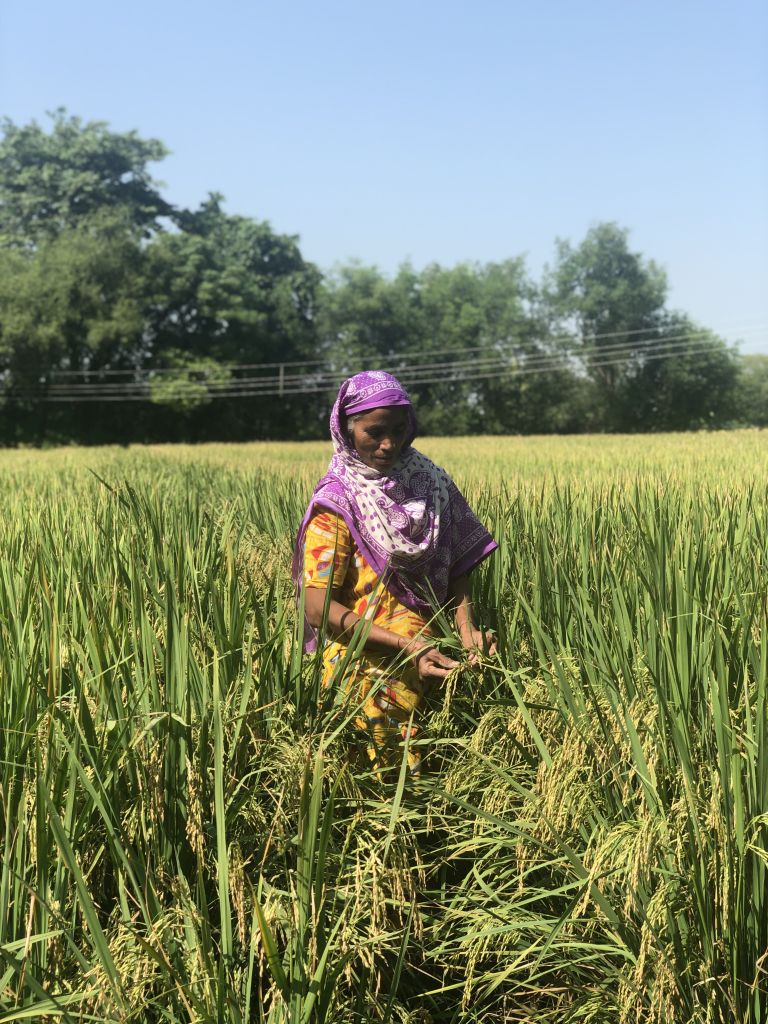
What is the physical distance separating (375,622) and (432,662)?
27 cm

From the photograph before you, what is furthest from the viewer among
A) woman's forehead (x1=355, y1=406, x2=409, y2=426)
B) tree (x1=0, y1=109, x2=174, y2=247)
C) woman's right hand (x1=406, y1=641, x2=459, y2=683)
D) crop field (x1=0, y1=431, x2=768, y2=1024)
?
tree (x1=0, y1=109, x2=174, y2=247)

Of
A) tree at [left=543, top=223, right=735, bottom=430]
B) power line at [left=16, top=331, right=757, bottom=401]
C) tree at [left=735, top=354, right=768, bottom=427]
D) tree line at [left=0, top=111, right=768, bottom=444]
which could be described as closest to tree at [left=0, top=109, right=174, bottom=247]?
tree line at [left=0, top=111, right=768, bottom=444]

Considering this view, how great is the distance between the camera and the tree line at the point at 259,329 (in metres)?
38.0

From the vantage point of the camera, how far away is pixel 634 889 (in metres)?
1.49

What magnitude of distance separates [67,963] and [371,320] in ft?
161

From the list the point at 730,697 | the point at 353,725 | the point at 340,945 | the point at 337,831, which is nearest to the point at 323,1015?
the point at 340,945

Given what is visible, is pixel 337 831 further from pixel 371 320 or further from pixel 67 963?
pixel 371 320

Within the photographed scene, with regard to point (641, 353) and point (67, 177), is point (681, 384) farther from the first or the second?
point (67, 177)

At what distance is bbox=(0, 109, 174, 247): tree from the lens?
42.5 m

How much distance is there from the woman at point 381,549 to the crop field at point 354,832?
0.13 meters

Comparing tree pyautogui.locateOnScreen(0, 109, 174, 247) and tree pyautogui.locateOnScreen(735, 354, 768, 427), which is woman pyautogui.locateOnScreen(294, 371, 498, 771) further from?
tree pyautogui.locateOnScreen(735, 354, 768, 427)

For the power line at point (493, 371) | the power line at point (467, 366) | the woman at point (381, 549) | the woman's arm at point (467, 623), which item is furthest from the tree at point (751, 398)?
the woman at point (381, 549)

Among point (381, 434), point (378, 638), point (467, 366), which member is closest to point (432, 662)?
point (378, 638)

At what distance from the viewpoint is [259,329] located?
140ft
